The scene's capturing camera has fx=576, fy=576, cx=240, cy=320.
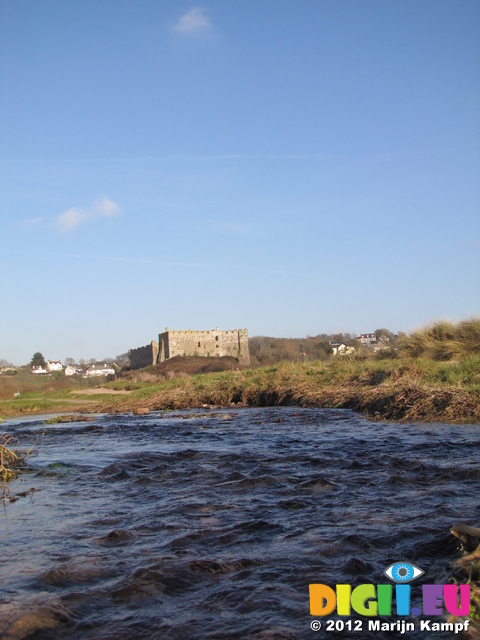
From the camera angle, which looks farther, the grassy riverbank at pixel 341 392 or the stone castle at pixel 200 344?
the stone castle at pixel 200 344

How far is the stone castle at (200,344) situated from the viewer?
56656mm

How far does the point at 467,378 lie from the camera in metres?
13.5

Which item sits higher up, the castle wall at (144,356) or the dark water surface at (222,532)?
the castle wall at (144,356)

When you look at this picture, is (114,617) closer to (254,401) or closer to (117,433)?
(117,433)

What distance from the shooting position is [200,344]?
58.0m

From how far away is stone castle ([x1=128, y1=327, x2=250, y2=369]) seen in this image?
56.7 meters

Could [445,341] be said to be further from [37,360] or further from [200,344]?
[37,360]

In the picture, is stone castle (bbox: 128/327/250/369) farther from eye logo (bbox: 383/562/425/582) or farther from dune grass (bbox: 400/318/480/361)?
eye logo (bbox: 383/562/425/582)

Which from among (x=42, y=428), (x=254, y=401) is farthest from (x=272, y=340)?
(x=42, y=428)

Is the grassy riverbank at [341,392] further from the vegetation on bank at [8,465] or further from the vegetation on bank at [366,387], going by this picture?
the vegetation on bank at [8,465]

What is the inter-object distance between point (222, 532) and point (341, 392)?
1249 centimetres

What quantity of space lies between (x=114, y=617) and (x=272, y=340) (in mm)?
76964

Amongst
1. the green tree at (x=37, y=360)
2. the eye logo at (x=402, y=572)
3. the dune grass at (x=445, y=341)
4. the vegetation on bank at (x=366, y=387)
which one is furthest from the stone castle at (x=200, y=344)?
the green tree at (x=37, y=360)

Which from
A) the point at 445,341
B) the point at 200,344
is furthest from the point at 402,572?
the point at 200,344
